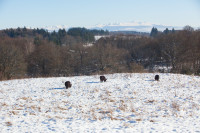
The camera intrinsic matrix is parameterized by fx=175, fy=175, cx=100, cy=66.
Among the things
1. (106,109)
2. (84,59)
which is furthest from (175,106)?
(84,59)

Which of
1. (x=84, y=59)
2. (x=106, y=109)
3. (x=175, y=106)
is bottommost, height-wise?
(x=106, y=109)

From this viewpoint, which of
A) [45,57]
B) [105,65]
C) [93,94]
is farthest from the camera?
[105,65]

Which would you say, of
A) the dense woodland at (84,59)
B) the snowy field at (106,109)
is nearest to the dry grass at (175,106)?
the snowy field at (106,109)

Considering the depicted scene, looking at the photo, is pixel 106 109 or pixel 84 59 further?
pixel 84 59

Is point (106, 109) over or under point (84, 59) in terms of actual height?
under

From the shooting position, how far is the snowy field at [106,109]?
8273 millimetres

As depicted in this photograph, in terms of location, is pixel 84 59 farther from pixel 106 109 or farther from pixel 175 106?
pixel 175 106

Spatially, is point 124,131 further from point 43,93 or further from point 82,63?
point 82,63

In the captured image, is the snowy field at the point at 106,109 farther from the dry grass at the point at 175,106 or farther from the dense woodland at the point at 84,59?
the dense woodland at the point at 84,59

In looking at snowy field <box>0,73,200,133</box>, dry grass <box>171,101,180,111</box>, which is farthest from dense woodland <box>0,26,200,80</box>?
dry grass <box>171,101,180,111</box>

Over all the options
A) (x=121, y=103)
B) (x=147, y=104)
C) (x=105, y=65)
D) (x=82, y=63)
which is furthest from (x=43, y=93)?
(x=82, y=63)

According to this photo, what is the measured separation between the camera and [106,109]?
11.0 m

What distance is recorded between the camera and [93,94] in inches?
567

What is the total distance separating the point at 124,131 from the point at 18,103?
27.0 ft
